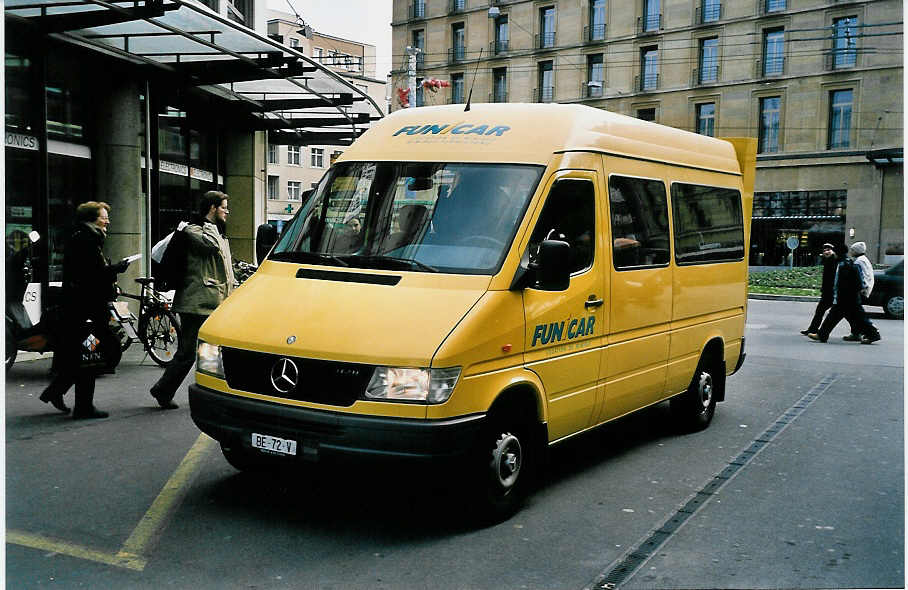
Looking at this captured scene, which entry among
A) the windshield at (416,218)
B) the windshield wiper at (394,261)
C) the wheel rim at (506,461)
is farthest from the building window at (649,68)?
the wheel rim at (506,461)

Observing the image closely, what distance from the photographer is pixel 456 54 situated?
58.0 metres

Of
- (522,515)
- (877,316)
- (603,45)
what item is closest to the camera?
(522,515)

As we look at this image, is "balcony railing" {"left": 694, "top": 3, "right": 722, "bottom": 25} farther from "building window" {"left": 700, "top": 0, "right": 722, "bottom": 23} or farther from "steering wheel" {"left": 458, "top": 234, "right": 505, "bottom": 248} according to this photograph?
"steering wheel" {"left": 458, "top": 234, "right": 505, "bottom": 248}

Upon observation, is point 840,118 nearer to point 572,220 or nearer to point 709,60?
point 709,60

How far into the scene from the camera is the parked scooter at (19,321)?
30.3 ft

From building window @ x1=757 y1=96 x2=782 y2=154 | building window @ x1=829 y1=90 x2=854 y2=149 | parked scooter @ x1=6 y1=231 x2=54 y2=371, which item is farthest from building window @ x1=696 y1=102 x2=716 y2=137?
parked scooter @ x1=6 y1=231 x2=54 y2=371

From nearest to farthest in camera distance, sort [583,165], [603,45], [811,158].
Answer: [583,165] → [811,158] → [603,45]

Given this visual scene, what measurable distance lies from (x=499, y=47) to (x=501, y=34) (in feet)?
2.64

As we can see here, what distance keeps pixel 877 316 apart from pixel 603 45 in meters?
34.1

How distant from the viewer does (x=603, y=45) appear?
51.0 m

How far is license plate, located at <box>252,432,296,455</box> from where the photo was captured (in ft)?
16.0

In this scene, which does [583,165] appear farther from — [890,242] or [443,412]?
[890,242]

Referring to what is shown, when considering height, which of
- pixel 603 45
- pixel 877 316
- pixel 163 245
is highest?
pixel 603 45

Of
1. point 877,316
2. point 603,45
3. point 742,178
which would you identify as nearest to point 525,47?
point 603,45
